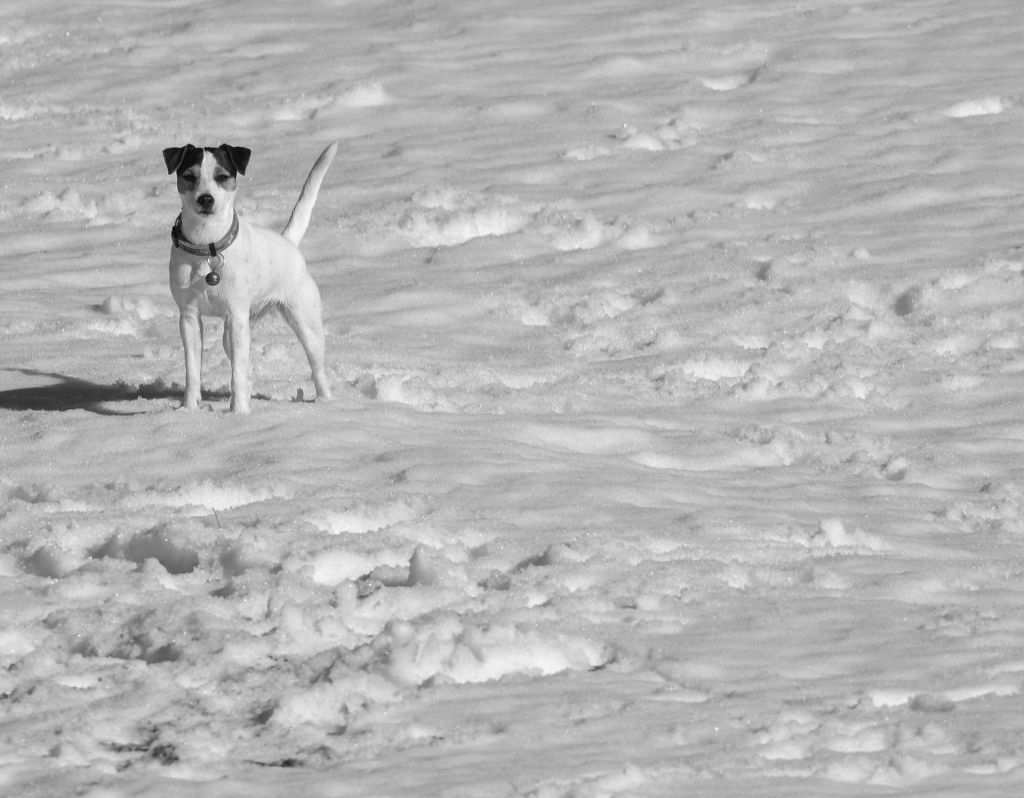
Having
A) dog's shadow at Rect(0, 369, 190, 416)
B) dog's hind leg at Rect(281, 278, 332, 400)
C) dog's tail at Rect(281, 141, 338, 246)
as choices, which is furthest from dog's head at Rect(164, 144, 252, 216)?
dog's shadow at Rect(0, 369, 190, 416)

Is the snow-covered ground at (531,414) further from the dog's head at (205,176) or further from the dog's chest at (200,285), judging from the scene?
the dog's head at (205,176)

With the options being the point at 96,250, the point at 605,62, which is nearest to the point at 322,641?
the point at 96,250

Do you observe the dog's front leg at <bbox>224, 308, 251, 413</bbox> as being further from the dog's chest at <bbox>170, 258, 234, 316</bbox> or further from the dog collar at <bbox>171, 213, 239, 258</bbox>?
the dog collar at <bbox>171, 213, 239, 258</bbox>

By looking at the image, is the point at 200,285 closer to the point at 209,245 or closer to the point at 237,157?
the point at 209,245

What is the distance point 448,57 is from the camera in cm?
1417

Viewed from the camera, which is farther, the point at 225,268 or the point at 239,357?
the point at 239,357

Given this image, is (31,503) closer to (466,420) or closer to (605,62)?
(466,420)

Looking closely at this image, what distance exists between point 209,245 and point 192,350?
1.80ft

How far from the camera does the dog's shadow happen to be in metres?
7.66

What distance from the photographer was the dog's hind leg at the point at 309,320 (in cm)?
759

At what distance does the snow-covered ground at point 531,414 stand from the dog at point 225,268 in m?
0.30

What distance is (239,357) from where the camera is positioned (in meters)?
7.22

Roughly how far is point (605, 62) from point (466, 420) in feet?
22.5

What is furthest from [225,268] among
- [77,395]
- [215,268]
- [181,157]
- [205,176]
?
[77,395]
